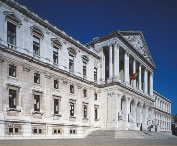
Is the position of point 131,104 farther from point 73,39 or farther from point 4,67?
point 4,67

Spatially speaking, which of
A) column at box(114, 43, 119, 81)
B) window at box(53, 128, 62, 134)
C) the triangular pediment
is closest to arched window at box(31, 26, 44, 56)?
window at box(53, 128, 62, 134)

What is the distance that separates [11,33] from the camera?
26281 mm

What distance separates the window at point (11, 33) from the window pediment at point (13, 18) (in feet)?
1.60

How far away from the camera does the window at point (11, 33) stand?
2588 cm

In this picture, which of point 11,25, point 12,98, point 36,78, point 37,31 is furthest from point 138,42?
point 12,98

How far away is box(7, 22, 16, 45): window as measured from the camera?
2588 centimetres

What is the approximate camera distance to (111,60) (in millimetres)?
41781

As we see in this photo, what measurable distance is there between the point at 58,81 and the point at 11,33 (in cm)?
989

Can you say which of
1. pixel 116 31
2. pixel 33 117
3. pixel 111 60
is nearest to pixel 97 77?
pixel 111 60

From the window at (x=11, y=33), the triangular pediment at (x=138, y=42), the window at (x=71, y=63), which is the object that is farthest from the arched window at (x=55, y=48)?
the triangular pediment at (x=138, y=42)

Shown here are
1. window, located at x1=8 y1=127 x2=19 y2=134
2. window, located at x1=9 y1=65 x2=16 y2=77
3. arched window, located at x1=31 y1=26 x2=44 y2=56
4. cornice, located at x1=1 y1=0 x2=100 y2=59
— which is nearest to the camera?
window, located at x1=8 y1=127 x2=19 y2=134

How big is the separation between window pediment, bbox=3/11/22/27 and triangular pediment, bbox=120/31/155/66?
2325 centimetres

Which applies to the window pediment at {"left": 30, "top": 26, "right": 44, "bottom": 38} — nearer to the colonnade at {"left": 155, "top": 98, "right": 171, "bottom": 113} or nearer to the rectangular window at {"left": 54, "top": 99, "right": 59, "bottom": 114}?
the rectangular window at {"left": 54, "top": 99, "right": 59, "bottom": 114}

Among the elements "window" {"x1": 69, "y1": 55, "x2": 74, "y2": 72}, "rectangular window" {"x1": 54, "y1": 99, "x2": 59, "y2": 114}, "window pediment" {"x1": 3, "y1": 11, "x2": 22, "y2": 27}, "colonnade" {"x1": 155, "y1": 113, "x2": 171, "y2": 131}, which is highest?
"window pediment" {"x1": 3, "y1": 11, "x2": 22, "y2": 27}
